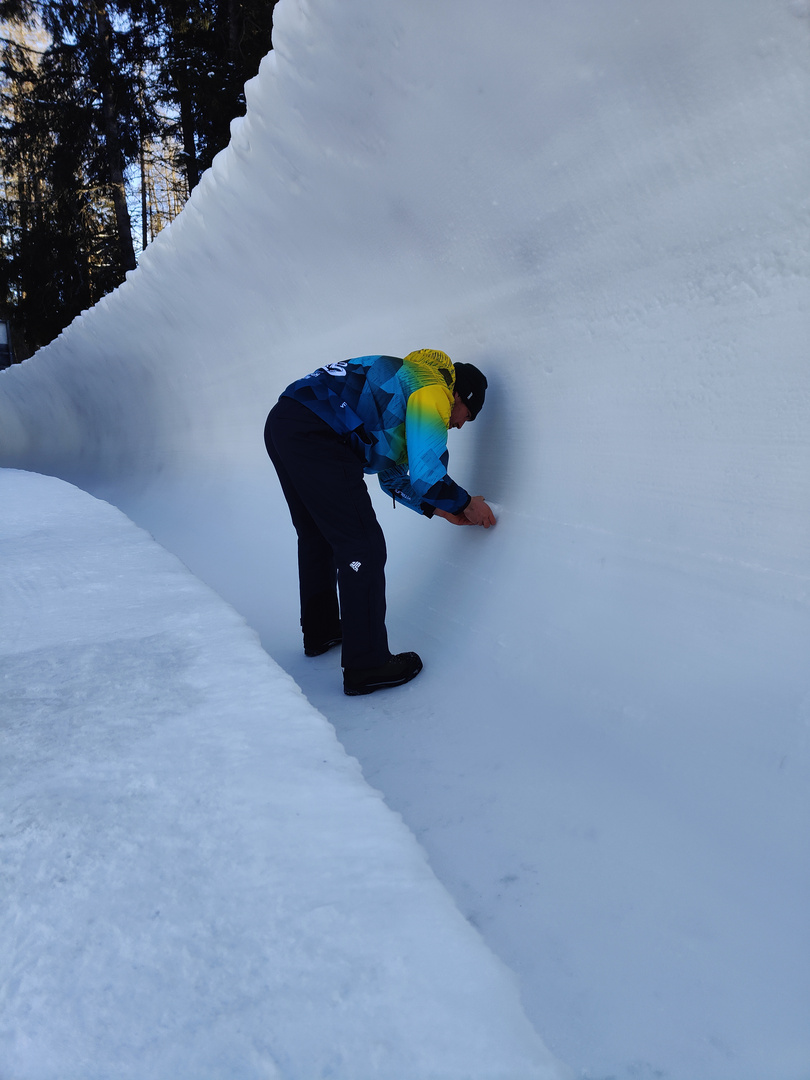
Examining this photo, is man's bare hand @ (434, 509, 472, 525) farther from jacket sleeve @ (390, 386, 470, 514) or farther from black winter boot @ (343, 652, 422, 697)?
black winter boot @ (343, 652, 422, 697)

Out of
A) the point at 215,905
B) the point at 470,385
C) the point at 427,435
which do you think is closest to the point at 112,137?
the point at 470,385

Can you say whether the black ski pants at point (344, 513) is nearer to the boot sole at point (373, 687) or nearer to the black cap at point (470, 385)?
the boot sole at point (373, 687)

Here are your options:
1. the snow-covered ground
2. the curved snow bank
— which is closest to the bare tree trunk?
the snow-covered ground

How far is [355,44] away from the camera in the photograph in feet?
6.34

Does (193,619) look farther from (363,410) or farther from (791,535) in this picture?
(791,535)

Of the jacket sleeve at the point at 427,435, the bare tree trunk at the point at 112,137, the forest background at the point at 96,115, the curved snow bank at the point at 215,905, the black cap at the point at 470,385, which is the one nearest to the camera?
the curved snow bank at the point at 215,905

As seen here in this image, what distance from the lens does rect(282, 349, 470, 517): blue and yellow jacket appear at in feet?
6.37

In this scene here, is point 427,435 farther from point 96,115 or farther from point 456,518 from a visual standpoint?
point 96,115

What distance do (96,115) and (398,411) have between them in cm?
1286

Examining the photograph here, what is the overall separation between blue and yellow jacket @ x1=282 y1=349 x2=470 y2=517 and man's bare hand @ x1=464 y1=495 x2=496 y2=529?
0.16 feet

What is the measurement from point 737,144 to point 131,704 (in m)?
1.44

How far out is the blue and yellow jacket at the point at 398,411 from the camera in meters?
1.94

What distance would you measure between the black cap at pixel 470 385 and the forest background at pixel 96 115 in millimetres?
8809

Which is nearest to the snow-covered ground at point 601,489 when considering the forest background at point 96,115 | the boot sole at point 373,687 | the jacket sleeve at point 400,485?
the boot sole at point 373,687
